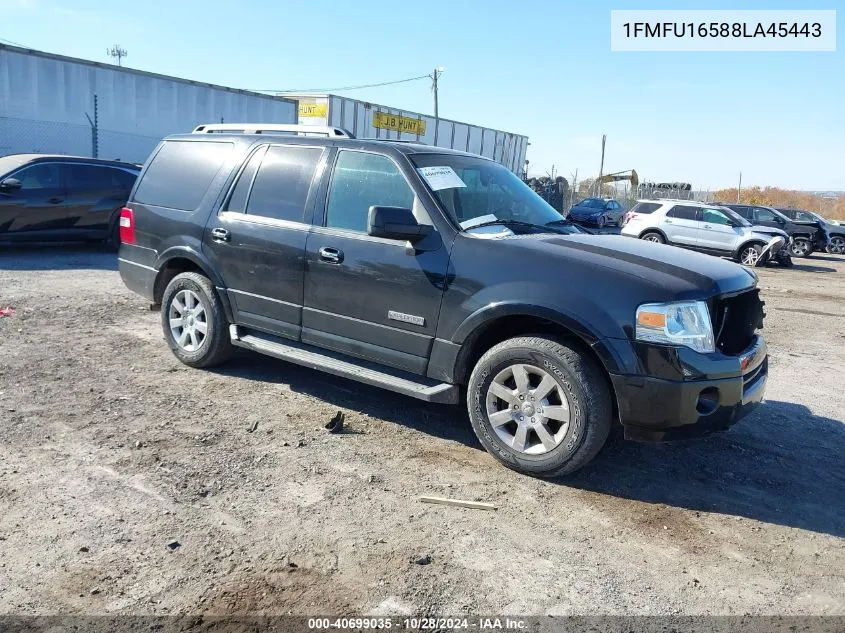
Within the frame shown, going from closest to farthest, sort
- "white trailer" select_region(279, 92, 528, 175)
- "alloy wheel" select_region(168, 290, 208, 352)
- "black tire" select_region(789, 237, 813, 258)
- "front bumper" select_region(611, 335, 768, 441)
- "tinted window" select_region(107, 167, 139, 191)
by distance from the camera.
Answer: "front bumper" select_region(611, 335, 768, 441) → "alloy wheel" select_region(168, 290, 208, 352) → "tinted window" select_region(107, 167, 139, 191) → "black tire" select_region(789, 237, 813, 258) → "white trailer" select_region(279, 92, 528, 175)

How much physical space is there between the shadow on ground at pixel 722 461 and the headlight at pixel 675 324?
88 centimetres

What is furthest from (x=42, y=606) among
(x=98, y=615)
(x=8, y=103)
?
(x=8, y=103)

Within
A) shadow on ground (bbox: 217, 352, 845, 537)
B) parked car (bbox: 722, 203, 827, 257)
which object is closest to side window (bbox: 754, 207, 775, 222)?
parked car (bbox: 722, 203, 827, 257)

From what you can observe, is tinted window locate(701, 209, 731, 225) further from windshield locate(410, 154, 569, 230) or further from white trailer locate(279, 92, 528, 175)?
windshield locate(410, 154, 569, 230)

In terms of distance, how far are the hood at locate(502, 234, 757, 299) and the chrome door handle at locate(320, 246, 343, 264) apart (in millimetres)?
1166

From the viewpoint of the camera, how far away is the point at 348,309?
4.58 metres

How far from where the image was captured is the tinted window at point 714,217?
60.6 ft

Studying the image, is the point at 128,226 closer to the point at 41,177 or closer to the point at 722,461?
the point at 722,461

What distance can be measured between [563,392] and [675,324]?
70 cm

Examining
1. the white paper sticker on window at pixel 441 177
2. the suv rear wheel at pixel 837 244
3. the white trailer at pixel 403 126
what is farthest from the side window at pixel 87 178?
the suv rear wheel at pixel 837 244

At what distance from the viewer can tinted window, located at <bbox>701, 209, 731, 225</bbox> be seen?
18458 mm

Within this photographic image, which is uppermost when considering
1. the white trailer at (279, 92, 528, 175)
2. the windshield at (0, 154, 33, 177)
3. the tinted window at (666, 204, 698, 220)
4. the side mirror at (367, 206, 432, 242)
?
the white trailer at (279, 92, 528, 175)

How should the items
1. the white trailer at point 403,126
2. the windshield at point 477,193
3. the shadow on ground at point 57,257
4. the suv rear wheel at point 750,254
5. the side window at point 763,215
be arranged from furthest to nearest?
the white trailer at point 403,126
the side window at point 763,215
the suv rear wheel at point 750,254
the shadow on ground at point 57,257
the windshield at point 477,193

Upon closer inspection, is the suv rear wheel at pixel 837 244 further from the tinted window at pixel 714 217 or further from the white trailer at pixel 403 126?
the white trailer at pixel 403 126
